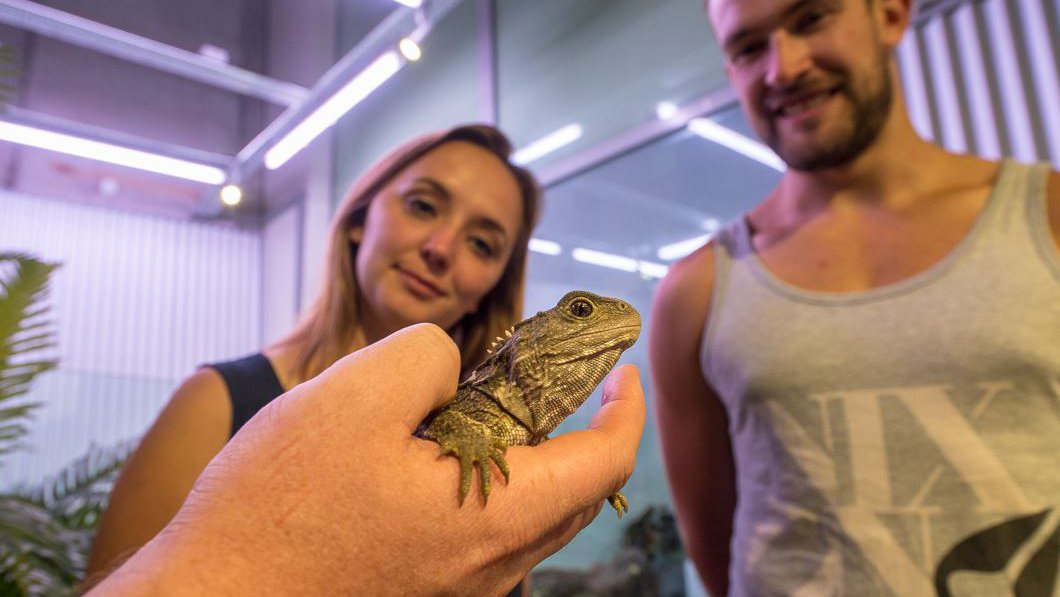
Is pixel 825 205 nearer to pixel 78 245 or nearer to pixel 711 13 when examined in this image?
pixel 711 13

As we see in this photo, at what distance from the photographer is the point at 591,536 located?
1774 millimetres

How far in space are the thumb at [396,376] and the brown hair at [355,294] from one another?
181mm

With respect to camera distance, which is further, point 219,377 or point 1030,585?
point 1030,585

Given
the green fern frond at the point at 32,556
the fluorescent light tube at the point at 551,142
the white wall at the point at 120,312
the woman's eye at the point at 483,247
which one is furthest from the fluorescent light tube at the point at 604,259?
the white wall at the point at 120,312

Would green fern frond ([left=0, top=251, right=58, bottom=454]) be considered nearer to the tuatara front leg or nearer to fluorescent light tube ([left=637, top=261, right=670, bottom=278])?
the tuatara front leg

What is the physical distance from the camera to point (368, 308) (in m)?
1.27

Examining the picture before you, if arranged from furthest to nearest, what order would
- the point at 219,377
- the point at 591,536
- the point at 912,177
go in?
1. the point at 912,177
2. the point at 591,536
3. the point at 219,377

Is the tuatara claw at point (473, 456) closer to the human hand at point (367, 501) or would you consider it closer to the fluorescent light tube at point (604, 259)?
the human hand at point (367, 501)

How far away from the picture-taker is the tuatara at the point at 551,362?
1441 mm

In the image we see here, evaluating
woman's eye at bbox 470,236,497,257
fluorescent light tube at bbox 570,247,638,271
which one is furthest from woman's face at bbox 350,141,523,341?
fluorescent light tube at bbox 570,247,638,271

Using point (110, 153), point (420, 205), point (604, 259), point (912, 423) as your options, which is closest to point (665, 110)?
point (604, 259)

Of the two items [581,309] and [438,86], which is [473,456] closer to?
[581,309]

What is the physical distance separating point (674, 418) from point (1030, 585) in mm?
1191

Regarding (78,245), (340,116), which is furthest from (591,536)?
(78,245)
